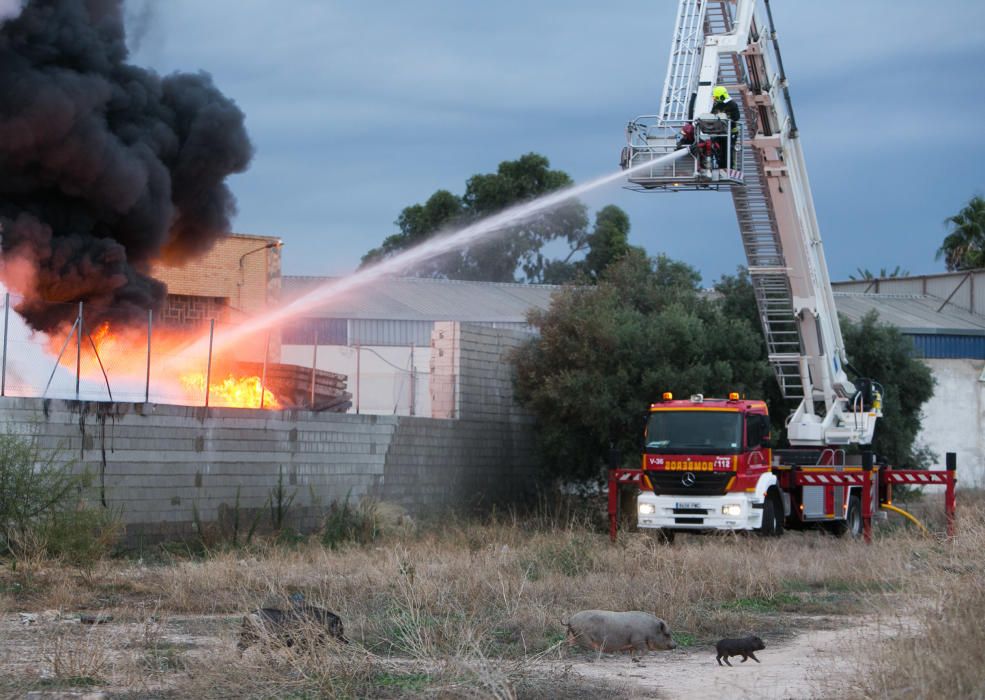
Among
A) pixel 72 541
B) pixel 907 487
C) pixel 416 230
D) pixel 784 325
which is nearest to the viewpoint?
pixel 72 541

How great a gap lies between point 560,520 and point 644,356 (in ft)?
12.2

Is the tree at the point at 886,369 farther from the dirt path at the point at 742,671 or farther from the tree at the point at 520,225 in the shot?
the tree at the point at 520,225

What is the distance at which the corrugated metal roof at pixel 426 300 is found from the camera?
40.9 meters

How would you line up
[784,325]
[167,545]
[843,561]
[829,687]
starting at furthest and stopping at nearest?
[784,325]
[167,545]
[843,561]
[829,687]

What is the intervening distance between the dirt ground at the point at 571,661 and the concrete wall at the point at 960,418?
98.0ft

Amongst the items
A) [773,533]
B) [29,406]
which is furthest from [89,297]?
[773,533]

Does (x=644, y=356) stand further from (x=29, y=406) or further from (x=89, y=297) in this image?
(x=29, y=406)

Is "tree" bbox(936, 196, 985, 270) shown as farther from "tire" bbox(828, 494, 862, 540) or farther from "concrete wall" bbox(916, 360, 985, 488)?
"tire" bbox(828, 494, 862, 540)

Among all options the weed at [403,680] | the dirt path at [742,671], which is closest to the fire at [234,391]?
the dirt path at [742,671]

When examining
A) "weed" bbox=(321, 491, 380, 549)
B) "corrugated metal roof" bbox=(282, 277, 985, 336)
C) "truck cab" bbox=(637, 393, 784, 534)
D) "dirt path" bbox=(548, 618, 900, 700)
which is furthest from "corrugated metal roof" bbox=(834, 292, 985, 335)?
"dirt path" bbox=(548, 618, 900, 700)

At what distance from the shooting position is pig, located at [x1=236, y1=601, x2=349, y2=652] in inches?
342

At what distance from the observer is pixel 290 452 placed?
21344 mm

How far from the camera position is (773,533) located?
69.1ft

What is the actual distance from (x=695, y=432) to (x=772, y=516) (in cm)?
202
